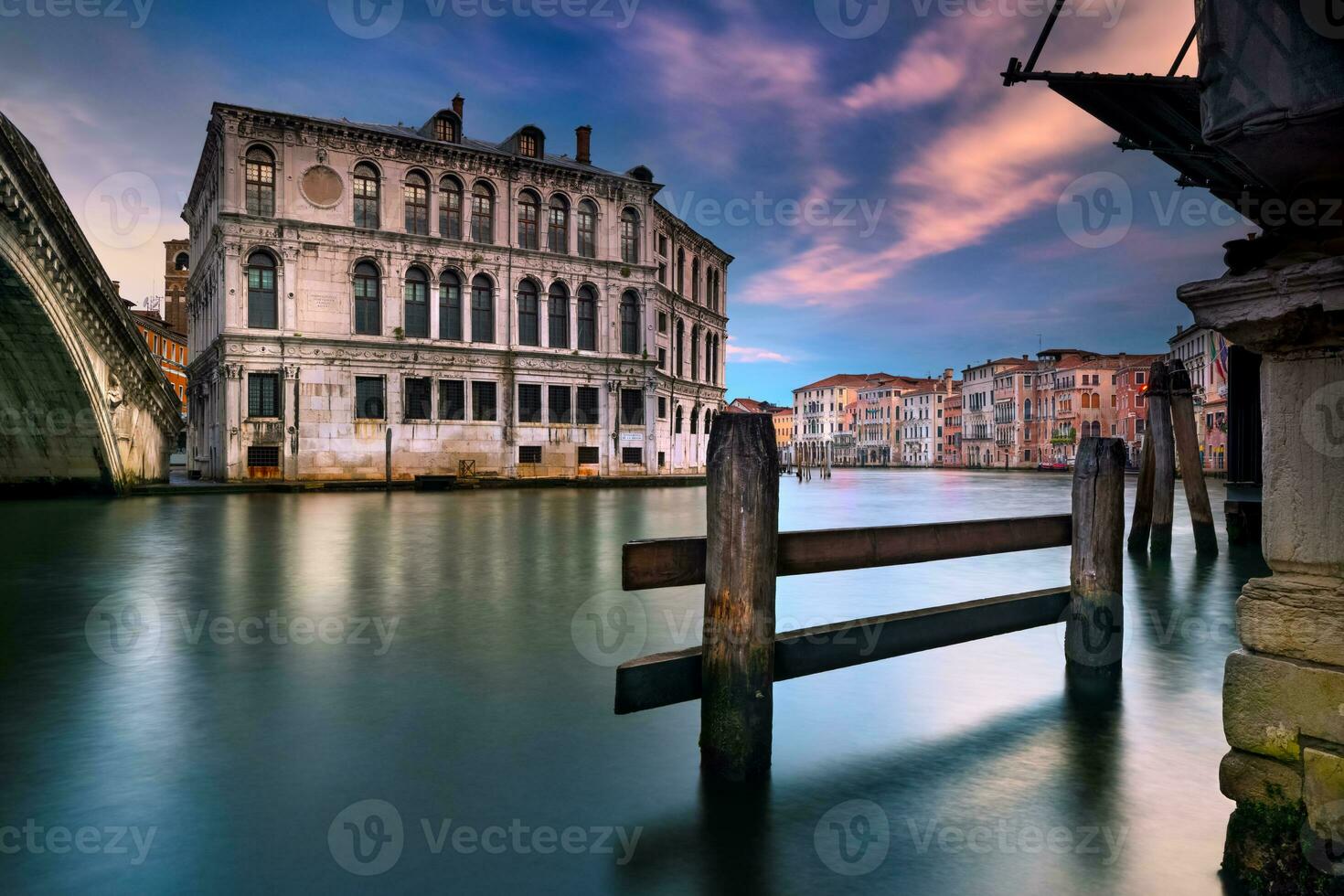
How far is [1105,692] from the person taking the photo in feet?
18.1

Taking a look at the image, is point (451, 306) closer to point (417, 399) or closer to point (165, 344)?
point (417, 399)

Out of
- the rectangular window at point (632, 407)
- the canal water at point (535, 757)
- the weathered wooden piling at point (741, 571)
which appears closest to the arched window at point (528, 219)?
the rectangular window at point (632, 407)

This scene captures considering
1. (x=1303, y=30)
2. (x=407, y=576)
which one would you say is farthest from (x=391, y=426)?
(x=1303, y=30)

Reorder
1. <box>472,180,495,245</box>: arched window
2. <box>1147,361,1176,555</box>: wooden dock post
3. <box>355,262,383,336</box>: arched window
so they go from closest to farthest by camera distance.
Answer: <box>1147,361,1176,555</box>: wooden dock post < <box>355,262,383,336</box>: arched window < <box>472,180,495,245</box>: arched window

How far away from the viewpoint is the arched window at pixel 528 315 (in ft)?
124

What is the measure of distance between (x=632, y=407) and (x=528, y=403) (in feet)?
18.3

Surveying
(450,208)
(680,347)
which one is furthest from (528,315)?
(680,347)

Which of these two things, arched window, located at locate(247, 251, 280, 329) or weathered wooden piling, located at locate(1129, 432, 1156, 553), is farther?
arched window, located at locate(247, 251, 280, 329)

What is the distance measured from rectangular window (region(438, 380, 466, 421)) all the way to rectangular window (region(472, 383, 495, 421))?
49cm

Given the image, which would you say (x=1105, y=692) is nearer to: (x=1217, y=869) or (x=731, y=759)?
(x=1217, y=869)

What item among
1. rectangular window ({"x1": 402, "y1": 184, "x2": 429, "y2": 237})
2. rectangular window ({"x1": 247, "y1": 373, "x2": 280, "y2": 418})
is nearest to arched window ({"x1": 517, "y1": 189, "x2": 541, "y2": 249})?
rectangular window ({"x1": 402, "y1": 184, "x2": 429, "y2": 237})

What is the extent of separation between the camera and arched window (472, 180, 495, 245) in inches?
1441

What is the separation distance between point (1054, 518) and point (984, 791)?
95.2 inches

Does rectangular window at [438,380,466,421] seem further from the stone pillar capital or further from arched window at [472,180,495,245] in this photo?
the stone pillar capital
